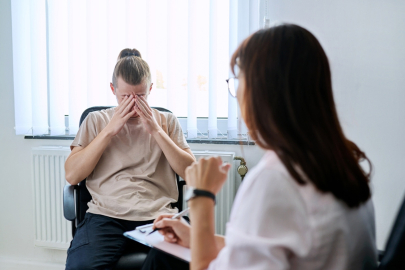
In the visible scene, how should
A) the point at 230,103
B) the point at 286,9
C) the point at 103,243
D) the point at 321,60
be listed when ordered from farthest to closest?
the point at 230,103 < the point at 286,9 < the point at 103,243 < the point at 321,60

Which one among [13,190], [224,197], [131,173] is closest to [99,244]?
[131,173]

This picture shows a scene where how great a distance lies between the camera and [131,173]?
1.51 meters

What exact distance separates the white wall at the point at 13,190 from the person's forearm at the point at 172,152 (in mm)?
985

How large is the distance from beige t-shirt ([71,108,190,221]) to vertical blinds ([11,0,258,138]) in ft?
1.48

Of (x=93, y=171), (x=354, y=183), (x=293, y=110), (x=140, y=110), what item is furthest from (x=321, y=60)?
(x=93, y=171)

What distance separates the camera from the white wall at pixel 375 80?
44.4 inches

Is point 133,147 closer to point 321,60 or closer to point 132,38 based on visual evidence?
point 132,38

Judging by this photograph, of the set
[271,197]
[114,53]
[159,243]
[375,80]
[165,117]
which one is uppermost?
[114,53]

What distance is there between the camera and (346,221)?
1.99 ft

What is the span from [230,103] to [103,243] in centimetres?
102

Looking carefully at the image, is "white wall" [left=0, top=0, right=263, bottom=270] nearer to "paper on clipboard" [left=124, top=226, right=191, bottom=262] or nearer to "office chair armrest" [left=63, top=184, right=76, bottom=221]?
"office chair armrest" [left=63, top=184, right=76, bottom=221]

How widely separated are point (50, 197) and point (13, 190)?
353 millimetres

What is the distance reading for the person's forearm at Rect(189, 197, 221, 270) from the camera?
72 cm

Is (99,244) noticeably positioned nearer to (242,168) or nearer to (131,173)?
(131,173)
